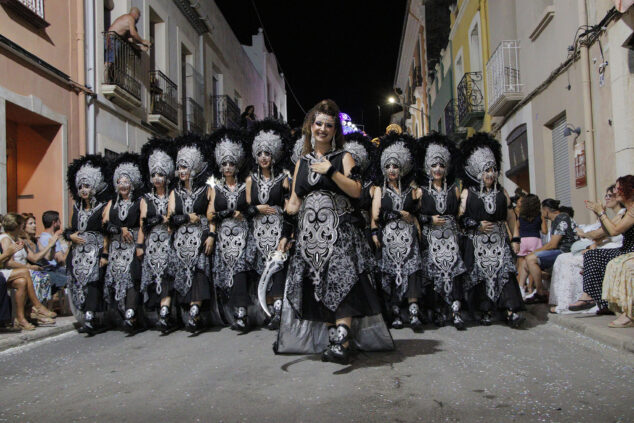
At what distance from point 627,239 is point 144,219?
5251 mm

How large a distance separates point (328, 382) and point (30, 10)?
9992 millimetres

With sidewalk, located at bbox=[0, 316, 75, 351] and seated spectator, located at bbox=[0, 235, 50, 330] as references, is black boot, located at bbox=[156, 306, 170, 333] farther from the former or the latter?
seated spectator, located at bbox=[0, 235, 50, 330]

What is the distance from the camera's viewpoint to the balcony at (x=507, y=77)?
16094mm

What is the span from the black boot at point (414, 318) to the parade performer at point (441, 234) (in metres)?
0.42

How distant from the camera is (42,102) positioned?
12344 millimetres

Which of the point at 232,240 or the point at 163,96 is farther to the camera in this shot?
the point at 163,96

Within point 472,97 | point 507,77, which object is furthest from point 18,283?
point 472,97

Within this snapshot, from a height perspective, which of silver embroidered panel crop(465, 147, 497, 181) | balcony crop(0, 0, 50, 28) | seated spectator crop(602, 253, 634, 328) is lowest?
seated spectator crop(602, 253, 634, 328)

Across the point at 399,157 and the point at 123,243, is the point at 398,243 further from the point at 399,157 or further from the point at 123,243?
the point at 123,243

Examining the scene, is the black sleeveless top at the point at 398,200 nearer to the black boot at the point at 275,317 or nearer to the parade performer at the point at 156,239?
the black boot at the point at 275,317

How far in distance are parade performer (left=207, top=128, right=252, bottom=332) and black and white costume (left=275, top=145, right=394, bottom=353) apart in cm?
222

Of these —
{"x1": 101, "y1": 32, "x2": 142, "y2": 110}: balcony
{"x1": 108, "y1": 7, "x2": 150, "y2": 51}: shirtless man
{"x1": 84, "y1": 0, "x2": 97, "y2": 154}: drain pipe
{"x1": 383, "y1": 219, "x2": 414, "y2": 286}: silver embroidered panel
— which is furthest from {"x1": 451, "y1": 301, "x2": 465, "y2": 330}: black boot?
{"x1": 108, "y1": 7, "x2": 150, "y2": 51}: shirtless man

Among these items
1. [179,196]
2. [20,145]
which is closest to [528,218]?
[179,196]

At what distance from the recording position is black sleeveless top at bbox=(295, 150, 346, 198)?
16.6 ft
